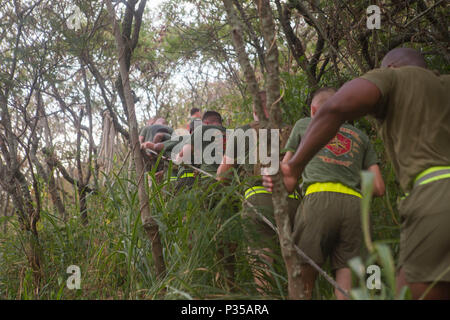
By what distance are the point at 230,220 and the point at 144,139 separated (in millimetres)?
4660

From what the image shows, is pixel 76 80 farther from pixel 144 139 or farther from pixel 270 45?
pixel 270 45

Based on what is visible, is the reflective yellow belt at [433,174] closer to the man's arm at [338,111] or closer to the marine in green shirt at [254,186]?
the man's arm at [338,111]

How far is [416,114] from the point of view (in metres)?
1.89

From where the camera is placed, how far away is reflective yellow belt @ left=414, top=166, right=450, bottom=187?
1.82 m

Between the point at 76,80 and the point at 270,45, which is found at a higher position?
the point at 76,80

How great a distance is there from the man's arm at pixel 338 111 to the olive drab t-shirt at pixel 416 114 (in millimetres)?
69

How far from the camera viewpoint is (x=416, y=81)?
1898 millimetres

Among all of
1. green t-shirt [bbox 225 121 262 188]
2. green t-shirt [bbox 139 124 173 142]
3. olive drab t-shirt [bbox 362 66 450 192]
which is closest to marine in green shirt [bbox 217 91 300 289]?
green t-shirt [bbox 225 121 262 188]

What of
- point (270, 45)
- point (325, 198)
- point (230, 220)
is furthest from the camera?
point (325, 198)

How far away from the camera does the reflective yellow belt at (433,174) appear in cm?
182

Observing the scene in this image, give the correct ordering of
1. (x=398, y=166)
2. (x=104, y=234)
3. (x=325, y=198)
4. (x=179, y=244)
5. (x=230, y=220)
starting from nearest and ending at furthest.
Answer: (x=398, y=166), (x=230, y=220), (x=325, y=198), (x=179, y=244), (x=104, y=234)
